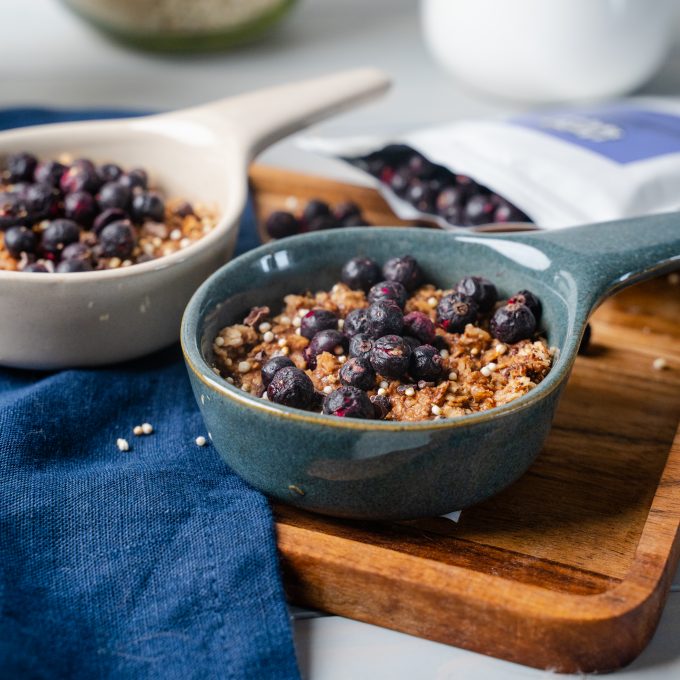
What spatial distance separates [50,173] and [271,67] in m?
1.18

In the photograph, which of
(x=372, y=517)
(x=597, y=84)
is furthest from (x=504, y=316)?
(x=597, y=84)

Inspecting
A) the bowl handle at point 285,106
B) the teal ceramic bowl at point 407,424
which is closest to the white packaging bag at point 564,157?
Answer: the bowl handle at point 285,106

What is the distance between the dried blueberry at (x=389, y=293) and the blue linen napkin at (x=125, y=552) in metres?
0.28

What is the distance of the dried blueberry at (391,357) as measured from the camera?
43.8 inches

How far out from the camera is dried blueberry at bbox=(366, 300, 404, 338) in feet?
3.85

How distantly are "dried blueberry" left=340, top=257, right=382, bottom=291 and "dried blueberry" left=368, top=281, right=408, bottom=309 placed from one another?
38 mm

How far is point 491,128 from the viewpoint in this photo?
181cm

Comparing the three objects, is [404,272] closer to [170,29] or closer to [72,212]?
[72,212]

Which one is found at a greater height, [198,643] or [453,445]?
[453,445]

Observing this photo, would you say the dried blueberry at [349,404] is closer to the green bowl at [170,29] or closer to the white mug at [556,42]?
the white mug at [556,42]

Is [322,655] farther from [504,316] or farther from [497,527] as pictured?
[504,316]

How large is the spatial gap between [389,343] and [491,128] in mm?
817

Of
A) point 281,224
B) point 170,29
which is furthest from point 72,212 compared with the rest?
point 170,29

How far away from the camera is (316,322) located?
47.9 inches
